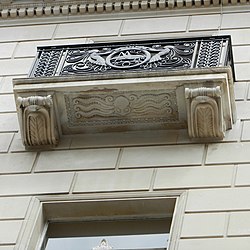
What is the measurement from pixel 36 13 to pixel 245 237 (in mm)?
6872

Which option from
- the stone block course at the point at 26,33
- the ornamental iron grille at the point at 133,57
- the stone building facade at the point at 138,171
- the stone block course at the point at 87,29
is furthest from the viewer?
the stone block course at the point at 26,33

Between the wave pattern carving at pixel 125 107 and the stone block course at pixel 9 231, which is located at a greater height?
the wave pattern carving at pixel 125 107

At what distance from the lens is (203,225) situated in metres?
13.9

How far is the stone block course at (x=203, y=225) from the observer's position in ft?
45.1

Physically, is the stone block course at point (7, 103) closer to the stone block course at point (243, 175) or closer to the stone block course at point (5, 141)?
the stone block course at point (5, 141)

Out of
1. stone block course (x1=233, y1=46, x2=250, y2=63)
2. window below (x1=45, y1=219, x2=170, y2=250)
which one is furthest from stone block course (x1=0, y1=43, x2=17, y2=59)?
window below (x1=45, y1=219, x2=170, y2=250)

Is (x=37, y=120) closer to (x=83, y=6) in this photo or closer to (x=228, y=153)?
(x=228, y=153)

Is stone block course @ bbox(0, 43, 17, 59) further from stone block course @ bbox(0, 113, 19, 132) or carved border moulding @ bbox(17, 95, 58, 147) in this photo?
carved border moulding @ bbox(17, 95, 58, 147)

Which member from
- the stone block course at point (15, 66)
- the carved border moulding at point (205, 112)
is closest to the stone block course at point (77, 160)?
the carved border moulding at point (205, 112)

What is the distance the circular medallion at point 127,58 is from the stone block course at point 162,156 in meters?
1.40

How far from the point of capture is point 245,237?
13602 mm

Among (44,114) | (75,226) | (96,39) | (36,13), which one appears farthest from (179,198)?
(36,13)

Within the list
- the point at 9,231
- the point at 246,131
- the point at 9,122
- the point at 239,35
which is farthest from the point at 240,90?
the point at 9,231

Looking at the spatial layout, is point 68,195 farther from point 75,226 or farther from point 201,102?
point 201,102
